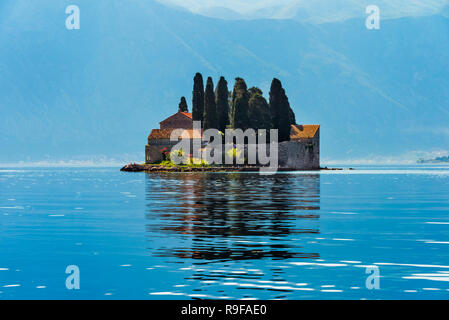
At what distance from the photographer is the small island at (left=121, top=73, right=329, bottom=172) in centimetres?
9531

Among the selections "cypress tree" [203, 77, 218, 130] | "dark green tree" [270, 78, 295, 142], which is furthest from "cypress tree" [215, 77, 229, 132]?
"dark green tree" [270, 78, 295, 142]

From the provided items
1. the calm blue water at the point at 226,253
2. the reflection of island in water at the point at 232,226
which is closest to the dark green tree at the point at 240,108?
the reflection of island in water at the point at 232,226

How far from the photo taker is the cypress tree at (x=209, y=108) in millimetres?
94062

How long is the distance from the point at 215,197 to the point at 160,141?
7026 cm

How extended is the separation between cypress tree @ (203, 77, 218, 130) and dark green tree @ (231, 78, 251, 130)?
9.12 ft

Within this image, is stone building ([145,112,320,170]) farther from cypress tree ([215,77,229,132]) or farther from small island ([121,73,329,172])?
cypress tree ([215,77,229,132])

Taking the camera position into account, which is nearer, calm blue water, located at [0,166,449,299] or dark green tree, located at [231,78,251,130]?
calm blue water, located at [0,166,449,299]

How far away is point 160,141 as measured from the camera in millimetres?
107875

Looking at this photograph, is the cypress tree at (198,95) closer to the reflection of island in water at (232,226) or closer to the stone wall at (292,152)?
the stone wall at (292,152)

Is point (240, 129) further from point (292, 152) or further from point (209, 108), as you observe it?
point (292, 152)

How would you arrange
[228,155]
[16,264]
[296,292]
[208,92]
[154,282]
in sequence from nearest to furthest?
[296,292], [154,282], [16,264], [208,92], [228,155]

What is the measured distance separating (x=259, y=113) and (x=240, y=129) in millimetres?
4155
